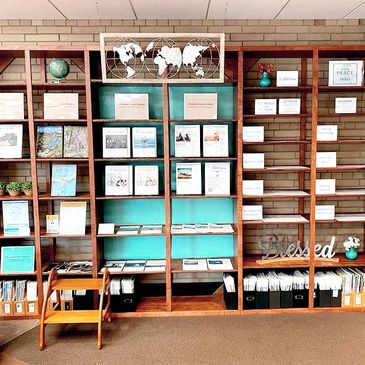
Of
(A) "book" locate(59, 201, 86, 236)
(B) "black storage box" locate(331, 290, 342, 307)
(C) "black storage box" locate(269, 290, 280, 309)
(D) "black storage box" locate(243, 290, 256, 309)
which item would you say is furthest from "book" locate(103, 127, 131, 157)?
(B) "black storage box" locate(331, 290, 342, 307)

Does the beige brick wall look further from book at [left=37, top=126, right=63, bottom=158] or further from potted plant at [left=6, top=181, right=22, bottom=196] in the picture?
book at [left=37, top=126, right=63, bottom=158]

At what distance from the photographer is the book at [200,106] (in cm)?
352

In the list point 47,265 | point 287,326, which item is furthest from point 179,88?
point 287,326

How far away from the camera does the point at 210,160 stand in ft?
11.9

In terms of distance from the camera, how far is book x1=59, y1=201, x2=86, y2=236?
3582 mm

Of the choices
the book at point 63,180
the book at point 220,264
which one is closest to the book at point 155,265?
the book at point 220,264

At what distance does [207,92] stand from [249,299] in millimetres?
2129

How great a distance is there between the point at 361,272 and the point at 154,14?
10.9 feet

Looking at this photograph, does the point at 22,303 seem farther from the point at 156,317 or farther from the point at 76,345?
the point at 156,317

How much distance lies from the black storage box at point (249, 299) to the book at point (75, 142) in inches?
81.8

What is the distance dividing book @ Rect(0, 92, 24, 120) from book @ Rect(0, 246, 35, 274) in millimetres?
1263

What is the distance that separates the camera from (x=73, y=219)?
3.59 m

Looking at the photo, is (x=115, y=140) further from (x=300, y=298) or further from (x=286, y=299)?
(x=300, y=298)

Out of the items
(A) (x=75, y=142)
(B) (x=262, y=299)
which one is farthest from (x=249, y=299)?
(A) (x=75, y=142)
